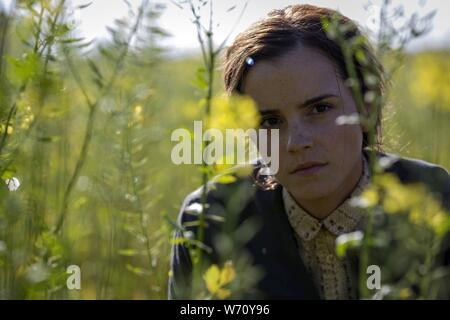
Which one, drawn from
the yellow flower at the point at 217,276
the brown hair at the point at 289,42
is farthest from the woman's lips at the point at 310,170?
the yellow flower at the point at 217,276

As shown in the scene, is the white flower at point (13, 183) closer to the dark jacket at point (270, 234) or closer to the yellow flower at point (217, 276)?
the yellow flower at point (217, 276)

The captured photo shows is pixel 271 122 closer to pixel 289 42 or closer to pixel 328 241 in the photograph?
pixel 289 42

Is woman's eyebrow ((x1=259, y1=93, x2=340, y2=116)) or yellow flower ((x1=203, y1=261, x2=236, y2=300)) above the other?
woman's eyebrow ((x1=259, y1=93, x2=340, y2=116))

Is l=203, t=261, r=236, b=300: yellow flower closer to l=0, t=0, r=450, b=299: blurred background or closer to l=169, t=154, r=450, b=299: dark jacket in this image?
l=0, t=0, r=450, b=299: blurred background

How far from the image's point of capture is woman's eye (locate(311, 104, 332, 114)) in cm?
197

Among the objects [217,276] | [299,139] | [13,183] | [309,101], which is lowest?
[217,276]

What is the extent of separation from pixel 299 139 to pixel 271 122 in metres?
0.14

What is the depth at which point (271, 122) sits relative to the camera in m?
2.00

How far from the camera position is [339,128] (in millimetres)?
1950

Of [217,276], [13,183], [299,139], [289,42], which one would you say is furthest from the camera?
[289,42]

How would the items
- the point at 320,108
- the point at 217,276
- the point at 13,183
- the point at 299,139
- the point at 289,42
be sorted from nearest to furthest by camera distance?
the point at 217,276 < the point at 13,183 < the point at 299,139 < the point at 320,108 < the point at 289,42

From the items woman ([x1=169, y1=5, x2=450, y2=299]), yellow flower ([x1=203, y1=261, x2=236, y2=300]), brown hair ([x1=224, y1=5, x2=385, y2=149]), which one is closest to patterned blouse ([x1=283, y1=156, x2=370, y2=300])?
woman ([x1=169, y1=5, x2=450, y2=299])

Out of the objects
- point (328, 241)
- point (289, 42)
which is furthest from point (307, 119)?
point (328, 241)
